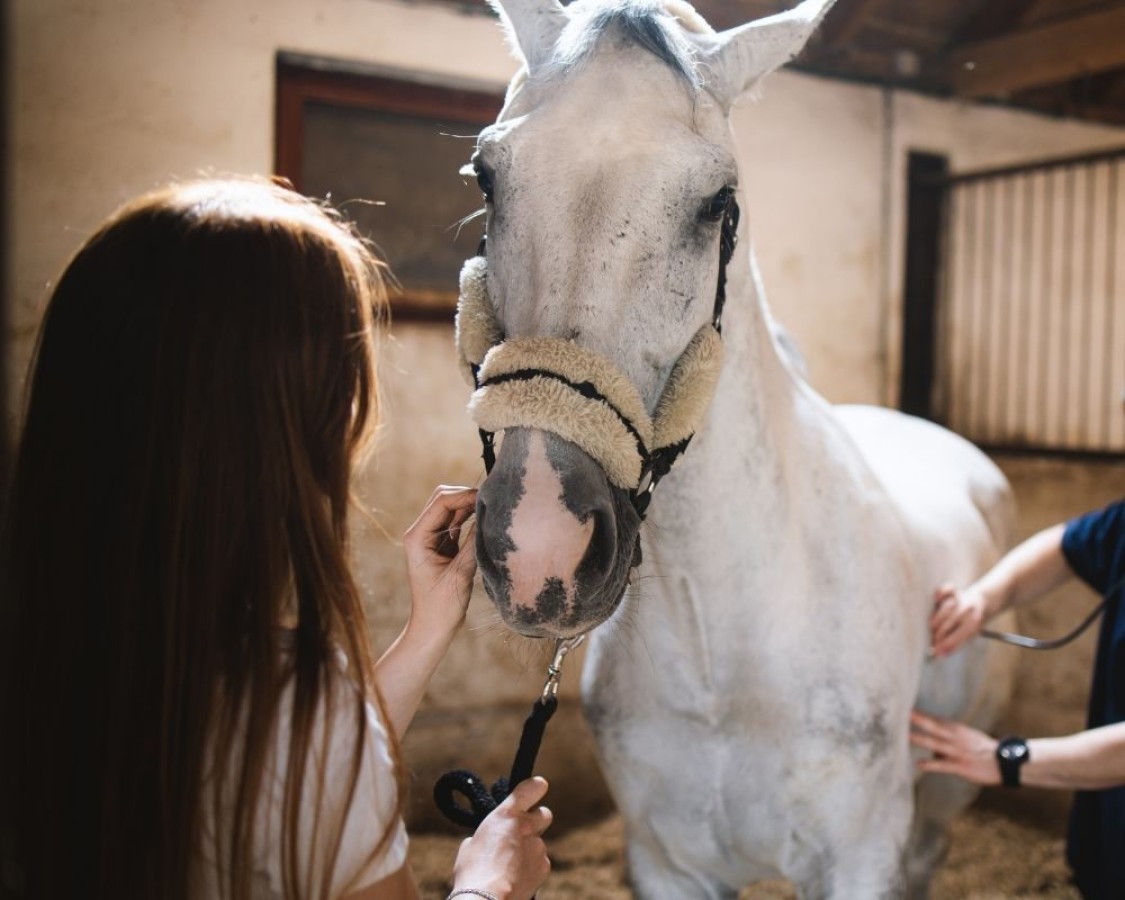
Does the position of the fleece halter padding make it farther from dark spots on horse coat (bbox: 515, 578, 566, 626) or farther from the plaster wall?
the plaster wall

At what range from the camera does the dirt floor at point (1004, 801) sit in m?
2.89

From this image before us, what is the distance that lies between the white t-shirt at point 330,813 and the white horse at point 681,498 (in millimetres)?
211

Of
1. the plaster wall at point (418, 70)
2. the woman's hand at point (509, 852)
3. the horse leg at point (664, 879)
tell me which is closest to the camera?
the woman's hand at point (509, 852)

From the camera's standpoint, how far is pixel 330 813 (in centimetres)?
82

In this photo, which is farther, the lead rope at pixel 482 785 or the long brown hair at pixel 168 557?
Result: the lead rope at pixel 482 785

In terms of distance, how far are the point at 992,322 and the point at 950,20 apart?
4.60 ft

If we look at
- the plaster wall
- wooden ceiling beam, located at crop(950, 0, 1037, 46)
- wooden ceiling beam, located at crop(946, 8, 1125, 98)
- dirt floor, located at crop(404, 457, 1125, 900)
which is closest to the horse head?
the plaster wall

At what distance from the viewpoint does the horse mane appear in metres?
1.17

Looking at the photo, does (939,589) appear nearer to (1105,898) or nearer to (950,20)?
(1105,898)

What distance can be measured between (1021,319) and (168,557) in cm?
447

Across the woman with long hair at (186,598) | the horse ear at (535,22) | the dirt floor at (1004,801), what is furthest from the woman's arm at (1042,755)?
the dirt floor at (1004,801)

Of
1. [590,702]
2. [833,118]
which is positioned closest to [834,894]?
[590,702]

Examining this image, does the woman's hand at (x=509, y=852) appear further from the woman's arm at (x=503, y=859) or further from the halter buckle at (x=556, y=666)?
the halter buckle at (x=556, y=666)

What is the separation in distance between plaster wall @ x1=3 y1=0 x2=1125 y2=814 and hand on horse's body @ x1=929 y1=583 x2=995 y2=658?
0.83 meters
